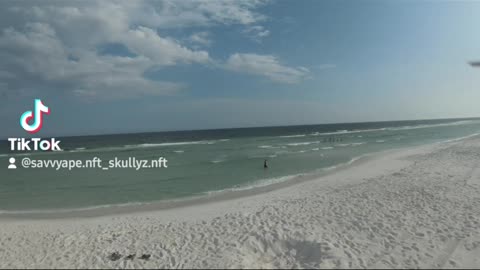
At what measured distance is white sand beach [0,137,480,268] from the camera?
6.41 meters

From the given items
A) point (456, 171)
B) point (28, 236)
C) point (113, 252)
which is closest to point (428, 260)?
point (113, 252)

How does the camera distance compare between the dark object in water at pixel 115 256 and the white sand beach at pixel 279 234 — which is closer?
the white sand beach at pixel 279 234

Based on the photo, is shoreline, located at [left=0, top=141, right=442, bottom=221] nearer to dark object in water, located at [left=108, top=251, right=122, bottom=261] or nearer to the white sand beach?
the white sand beach

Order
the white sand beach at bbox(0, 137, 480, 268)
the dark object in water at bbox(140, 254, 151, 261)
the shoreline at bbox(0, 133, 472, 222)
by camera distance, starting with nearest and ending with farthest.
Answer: the white sand beach at bbox(0, 137, 480, 268)
the dark object in water at bbox(140, 254, 151, 261)
the shoreline at bbox(0, 133, 472, 222)

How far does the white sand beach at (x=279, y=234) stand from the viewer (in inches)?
253

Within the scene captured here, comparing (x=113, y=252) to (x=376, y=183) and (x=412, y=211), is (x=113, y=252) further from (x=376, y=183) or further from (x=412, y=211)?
(x=376, y=183)

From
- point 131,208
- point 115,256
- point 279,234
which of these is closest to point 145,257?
point 115,256

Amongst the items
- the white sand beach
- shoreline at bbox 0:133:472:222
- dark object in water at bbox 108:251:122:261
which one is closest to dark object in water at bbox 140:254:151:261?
the white sand beach

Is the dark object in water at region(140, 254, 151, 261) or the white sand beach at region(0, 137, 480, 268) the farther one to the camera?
the dark object in water at region(140, 254, 151, 261)

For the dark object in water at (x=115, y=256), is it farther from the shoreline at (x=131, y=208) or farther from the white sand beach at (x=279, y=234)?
the shoreline at (x=131, y=208)

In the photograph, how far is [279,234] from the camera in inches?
300

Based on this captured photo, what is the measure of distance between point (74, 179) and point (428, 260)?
2057cm

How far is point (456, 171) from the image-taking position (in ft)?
50.3

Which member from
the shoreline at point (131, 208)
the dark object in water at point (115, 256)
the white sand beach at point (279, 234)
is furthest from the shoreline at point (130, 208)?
the dark object in water at point (115, 256)
